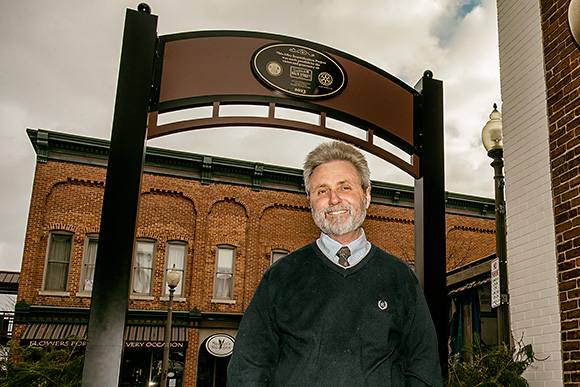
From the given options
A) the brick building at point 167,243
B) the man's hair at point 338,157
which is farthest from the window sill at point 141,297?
the man's hair at point 338,157

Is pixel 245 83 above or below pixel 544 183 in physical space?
above

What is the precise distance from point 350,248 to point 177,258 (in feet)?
60.3

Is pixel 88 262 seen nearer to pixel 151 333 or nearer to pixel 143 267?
pixel 143 267

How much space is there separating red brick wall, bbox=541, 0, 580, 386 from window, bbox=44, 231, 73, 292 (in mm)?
17445

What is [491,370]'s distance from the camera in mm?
4770

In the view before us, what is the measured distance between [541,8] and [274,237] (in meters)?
16.6

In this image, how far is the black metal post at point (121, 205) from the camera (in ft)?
12.3

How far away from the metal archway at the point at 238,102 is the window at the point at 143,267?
15.9 meters

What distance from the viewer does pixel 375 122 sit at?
512 centimetres

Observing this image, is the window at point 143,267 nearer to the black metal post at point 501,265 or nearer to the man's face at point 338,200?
the black metal post at point 501,265

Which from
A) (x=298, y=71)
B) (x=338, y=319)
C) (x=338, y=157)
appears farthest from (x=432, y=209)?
(x=338, y=319)

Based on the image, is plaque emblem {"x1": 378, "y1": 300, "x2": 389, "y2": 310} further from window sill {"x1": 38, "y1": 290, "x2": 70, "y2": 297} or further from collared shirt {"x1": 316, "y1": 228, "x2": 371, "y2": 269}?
window sill {"x1": 38, "y1": 290, "x2": 70, "y2": 297}

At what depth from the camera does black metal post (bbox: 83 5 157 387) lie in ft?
12.3

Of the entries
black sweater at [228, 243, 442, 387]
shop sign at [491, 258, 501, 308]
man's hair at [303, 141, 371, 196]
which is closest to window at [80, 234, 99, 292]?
shop sign at [491, 258, 501, 308]
